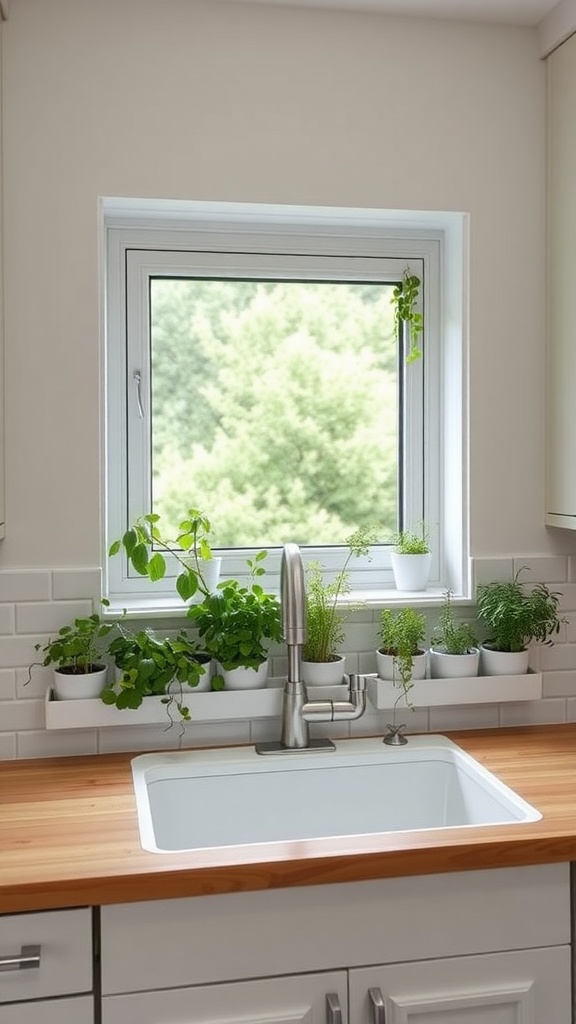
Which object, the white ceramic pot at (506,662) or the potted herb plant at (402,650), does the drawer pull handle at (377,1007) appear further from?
the white ceramic pot at (506,662)

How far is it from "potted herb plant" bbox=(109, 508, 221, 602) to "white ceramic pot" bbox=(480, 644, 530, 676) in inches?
25.2

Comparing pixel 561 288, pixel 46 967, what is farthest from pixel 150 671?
pixel 561 288

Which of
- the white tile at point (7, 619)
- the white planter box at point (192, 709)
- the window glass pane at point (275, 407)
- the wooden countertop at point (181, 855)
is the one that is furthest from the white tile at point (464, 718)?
the white tile at point (7, 619)

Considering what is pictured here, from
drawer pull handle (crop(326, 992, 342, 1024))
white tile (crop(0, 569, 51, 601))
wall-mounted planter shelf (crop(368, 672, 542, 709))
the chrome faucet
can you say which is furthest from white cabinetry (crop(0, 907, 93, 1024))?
wall-mounted planter shelf (crop(368, 672, 542, 709))

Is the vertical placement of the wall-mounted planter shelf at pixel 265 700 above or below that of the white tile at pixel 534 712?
above

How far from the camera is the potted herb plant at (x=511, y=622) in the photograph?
1980 millimetres

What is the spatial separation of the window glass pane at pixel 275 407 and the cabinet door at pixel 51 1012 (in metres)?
1.06

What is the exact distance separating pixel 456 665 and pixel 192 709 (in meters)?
0.58

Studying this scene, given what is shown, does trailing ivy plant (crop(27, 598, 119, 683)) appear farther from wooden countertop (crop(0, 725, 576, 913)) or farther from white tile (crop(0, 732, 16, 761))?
wooden countertop (crop(0, 725, 576, 913))

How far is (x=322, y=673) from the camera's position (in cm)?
196

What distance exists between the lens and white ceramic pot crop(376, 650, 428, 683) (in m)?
1.96

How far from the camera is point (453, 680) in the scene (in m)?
1.98

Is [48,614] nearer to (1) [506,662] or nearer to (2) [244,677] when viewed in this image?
(2) [244,677]

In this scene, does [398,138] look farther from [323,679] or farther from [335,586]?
[323,679]
